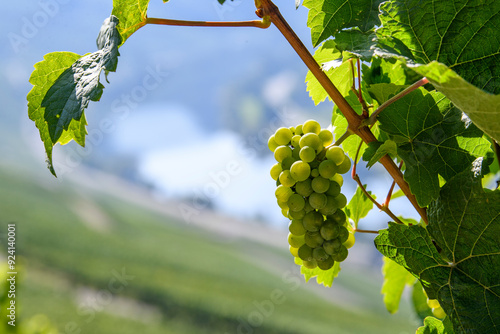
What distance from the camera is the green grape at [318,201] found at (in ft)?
1.63

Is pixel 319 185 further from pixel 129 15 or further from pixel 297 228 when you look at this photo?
pixel 129 15

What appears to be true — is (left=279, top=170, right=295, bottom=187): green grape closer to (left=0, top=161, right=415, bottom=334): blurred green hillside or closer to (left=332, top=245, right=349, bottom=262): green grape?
(left=332, top=245, right=349, bottom=262): green grape

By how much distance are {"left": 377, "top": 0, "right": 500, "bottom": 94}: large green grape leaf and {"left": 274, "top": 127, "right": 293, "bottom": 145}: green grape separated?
0.53 feet

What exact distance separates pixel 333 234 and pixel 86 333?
9.24 meters

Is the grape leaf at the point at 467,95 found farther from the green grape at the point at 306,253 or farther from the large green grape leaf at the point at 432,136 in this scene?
the green grape at the point at 306,253

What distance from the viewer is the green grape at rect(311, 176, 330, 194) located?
49 cm

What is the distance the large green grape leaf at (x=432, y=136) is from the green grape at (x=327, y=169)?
0.22ft

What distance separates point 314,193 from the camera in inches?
19.9

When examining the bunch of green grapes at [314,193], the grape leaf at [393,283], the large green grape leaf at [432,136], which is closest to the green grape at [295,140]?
the bunch of green grapes at [314,193]

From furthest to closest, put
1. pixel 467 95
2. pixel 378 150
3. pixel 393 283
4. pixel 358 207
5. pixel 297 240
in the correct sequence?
1. pixel 393 283
2. pixel 358 207
3. pixel 297 240
4. pixel 378 150
5. pixel 467 95

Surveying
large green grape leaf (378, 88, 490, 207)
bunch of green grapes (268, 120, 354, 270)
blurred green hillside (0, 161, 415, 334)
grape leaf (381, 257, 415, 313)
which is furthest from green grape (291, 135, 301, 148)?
blurred green hillside (0, 161, 415, 334)

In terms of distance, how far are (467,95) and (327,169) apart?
0.19m

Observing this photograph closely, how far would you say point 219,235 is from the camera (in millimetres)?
16875

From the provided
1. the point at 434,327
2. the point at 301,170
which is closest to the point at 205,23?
the point at 301,170
